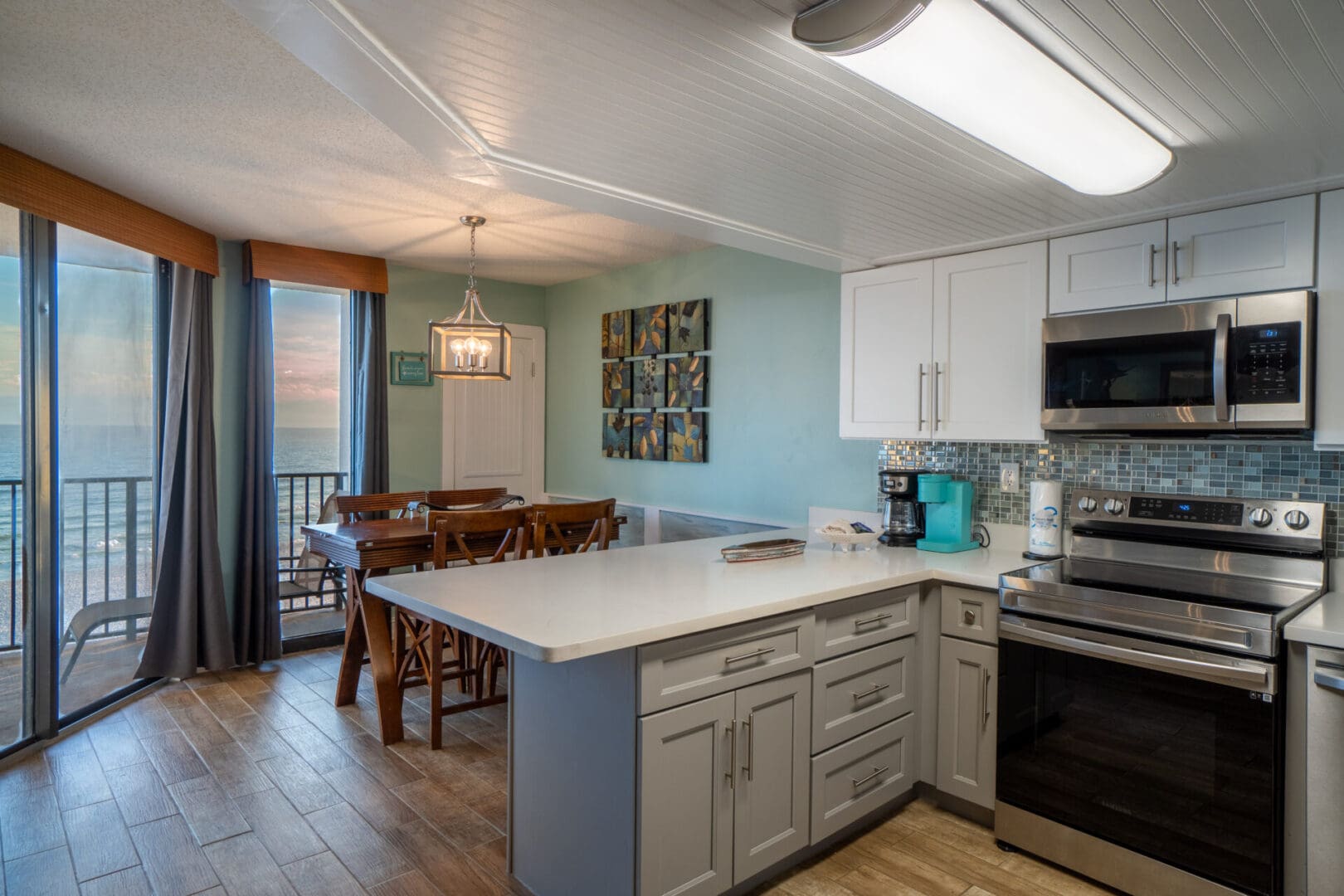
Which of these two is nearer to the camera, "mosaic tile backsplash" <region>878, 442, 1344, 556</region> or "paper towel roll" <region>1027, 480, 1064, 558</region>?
"mosaic tile backsplash" <region>878, 442, 1344, 556</region>

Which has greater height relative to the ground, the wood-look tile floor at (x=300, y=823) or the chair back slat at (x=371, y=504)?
the chair back slat at (x=371, y=504)

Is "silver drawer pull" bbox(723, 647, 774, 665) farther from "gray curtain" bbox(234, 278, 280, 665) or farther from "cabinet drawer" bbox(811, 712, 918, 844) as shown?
"gray curtain" bbox(234, 278, 280, 665)

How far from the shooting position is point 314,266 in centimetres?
437

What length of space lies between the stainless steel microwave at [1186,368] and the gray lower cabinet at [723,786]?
1306mm

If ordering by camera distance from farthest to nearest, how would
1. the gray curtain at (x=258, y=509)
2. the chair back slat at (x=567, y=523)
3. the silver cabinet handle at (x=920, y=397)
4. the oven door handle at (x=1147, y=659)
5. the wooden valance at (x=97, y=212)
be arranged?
the gray curtain at (x=258, y=509), the chair back slat at (x=567, y=523), the silver cabinet handle at (x=920, y=397), the wooden valance at (x=97, y=212), the oven door handle at (x=1147, y=659)

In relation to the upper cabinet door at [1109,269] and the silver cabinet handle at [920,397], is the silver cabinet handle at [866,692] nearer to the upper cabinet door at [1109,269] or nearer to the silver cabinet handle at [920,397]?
the silver cabinet handle at [920,397]

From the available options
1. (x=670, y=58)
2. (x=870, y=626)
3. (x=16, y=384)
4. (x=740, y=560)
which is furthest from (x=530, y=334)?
(x=670, y=58)

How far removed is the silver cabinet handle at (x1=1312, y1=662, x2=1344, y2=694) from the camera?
175 cm

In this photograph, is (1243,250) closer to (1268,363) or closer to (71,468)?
(1268,363)

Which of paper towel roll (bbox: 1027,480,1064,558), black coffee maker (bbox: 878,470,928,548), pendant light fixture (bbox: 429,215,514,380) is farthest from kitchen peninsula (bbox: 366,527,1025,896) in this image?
pendant light fixture (bbox: 429,215,514,380)

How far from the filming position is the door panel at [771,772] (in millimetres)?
1959

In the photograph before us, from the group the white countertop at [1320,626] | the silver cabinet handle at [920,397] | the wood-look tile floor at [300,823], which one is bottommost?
the wood-look tile floor at [300,823]

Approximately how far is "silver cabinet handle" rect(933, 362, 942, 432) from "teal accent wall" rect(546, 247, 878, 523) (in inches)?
22.4

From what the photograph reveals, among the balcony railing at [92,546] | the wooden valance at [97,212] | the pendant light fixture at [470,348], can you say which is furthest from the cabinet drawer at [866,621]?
the wooden valance at [97,212]
